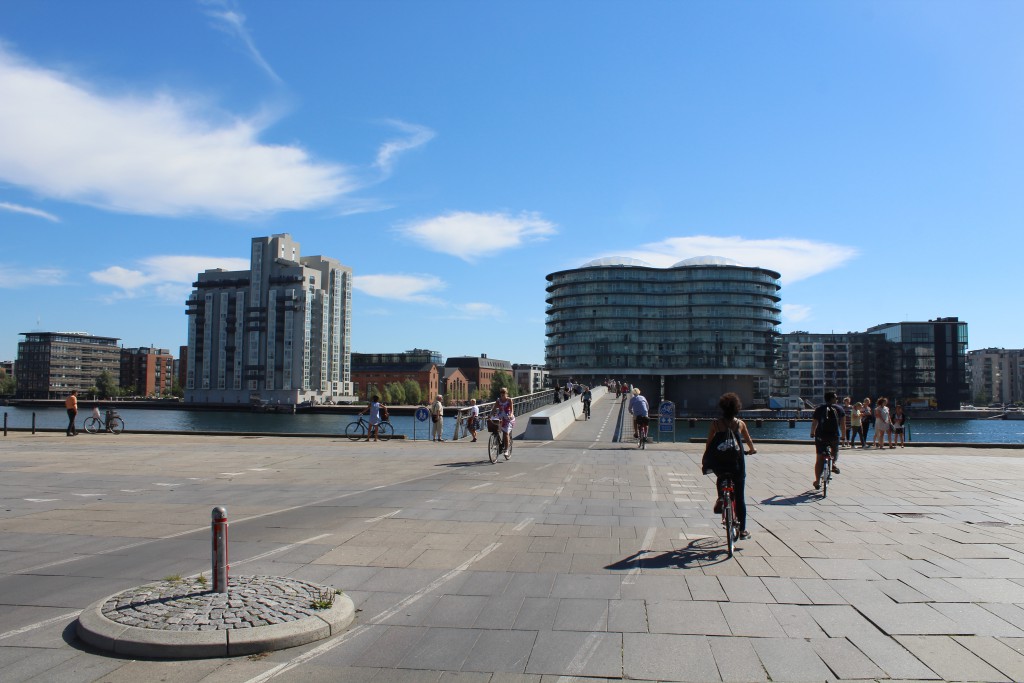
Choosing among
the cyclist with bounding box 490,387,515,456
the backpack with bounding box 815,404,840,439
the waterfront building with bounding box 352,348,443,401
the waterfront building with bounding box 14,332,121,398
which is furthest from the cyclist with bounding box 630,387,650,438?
the waterfront building with bounding box 14,332,121,398

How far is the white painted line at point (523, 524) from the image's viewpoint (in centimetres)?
1005

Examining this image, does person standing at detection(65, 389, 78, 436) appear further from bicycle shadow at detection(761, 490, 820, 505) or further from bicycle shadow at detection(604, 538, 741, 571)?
bicycle shadow at detection(604, 538, 741, 571)

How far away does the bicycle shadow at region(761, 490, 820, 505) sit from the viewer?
12.5 metres

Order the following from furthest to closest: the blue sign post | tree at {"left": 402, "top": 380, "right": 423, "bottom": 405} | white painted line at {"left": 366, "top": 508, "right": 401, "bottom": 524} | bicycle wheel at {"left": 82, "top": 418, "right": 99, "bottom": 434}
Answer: tree at {"left": 402, "top": 380, "right": 423, "bottom": 405} < bicycle wheel at {"left": 82, "top": 418, "right": 99, "bottom": 434} < the blue sign post < white painted line at {"left": 366, "top": 508, "right": 401, "bottom": 524}

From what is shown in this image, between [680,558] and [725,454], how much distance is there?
1.23 metres

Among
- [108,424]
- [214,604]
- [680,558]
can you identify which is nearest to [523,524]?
[680,558]

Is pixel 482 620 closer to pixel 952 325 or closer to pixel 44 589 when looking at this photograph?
pixel 44 589

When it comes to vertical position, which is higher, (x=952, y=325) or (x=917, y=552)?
(x=952, y=325)

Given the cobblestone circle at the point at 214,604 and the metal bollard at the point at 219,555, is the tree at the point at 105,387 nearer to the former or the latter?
the cobblestone circle at the point at 214,604

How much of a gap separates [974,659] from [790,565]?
285cm

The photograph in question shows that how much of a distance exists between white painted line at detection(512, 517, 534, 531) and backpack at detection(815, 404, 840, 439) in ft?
19.0

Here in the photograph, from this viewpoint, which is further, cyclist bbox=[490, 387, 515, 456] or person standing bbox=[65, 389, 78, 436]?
person standing bbox=[65, 389, 78, 436]

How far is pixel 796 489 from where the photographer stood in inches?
563

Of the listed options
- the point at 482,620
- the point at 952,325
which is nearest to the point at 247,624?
the point at 482,620
